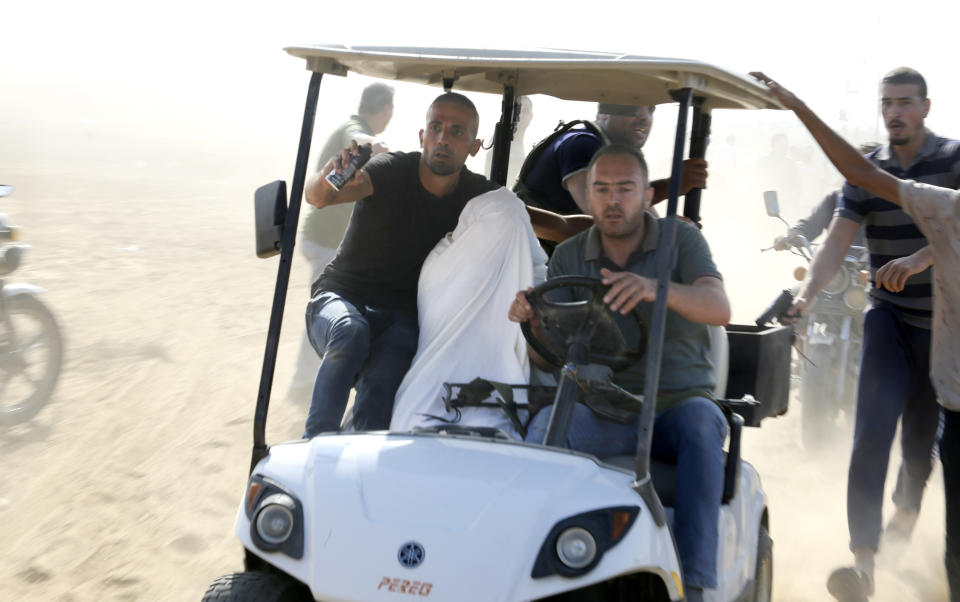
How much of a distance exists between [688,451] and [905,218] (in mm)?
1748

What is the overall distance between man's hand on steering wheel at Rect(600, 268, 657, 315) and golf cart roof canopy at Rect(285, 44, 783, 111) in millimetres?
501

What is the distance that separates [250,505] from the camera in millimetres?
2762

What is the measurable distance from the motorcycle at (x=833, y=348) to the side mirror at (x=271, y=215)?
165 inches

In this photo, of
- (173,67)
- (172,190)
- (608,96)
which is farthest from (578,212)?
(173,67)

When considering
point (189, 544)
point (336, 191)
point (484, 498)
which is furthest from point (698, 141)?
point (189, 544)

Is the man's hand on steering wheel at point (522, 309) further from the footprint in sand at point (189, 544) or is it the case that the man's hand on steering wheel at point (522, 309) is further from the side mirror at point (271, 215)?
the footprint in sand at point (189, 544)

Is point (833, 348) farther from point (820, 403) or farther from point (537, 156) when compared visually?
point (537, 156)

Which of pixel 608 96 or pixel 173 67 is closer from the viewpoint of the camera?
pixel 608 96

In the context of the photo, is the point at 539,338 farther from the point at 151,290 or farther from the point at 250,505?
the point at 151,290

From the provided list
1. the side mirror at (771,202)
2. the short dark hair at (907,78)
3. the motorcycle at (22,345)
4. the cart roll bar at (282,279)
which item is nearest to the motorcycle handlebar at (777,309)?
the short dark hair at (907,78)

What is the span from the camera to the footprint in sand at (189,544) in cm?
465

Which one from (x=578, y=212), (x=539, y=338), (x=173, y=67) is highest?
(x=173, y=67)

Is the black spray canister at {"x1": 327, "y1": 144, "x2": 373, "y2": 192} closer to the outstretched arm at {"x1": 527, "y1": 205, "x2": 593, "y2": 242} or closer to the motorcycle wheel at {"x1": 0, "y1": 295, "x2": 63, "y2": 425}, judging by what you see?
the outstretched arm at {"x1": 527, "y1": 205, "x2": 593, "y2": 242}

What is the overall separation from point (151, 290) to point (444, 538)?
798cm
